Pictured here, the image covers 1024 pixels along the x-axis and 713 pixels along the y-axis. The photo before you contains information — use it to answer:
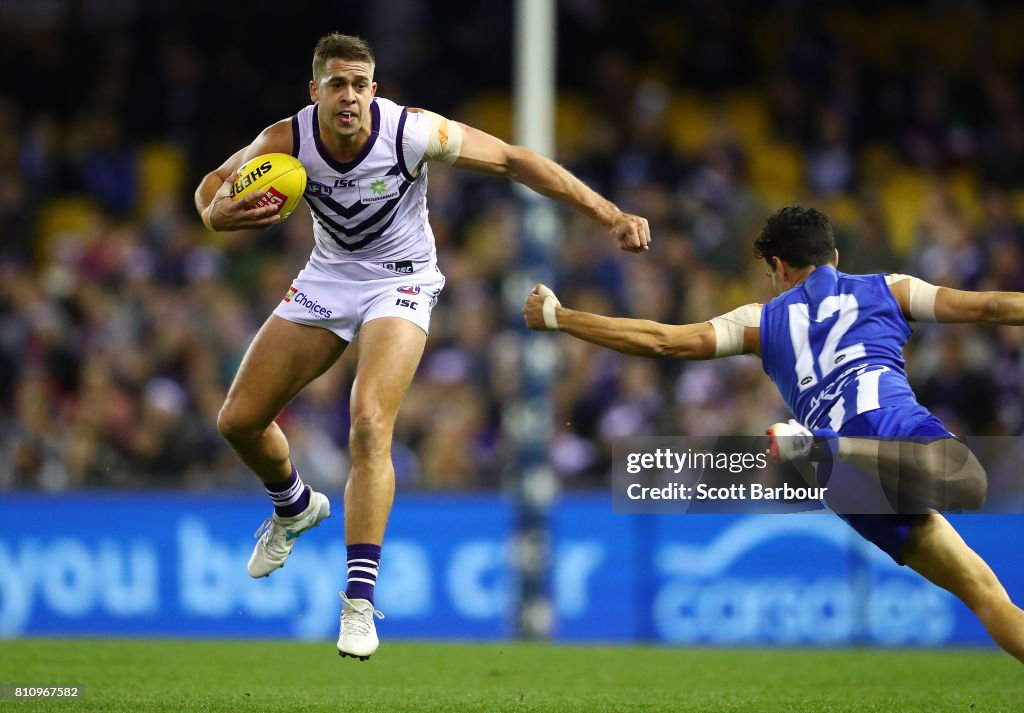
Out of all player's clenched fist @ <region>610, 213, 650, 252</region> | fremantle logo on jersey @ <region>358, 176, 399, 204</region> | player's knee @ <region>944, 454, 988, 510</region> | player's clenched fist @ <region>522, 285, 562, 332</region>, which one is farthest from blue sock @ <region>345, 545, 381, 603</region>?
player's knee @ <region>944, 454, 988, 510</region>

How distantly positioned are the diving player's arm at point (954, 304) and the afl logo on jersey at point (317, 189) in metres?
2.75

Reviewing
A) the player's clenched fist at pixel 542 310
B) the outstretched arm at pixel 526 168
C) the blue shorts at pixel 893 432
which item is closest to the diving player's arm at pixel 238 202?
the outstretched arm at pixel 526 168

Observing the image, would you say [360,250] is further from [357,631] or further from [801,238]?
[801,238]

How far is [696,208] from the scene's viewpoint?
14359mm

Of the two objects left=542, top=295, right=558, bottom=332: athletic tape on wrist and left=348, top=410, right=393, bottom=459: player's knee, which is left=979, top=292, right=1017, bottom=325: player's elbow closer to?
left=542, top=295, right=558, bottom=332: athletic tape on wrist

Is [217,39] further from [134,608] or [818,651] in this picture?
[818,651]

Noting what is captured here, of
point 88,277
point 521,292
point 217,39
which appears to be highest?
point 217,39

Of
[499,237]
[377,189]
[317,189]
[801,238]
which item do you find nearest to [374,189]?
[377,189]

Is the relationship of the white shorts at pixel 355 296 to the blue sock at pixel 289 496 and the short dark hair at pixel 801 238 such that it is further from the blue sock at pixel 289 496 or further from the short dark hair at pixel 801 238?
the short dark hair at pixel 801 238

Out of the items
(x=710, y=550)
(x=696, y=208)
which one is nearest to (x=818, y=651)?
(x=710, y=550)

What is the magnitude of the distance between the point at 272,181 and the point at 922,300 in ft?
9.88

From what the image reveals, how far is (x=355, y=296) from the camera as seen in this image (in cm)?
776

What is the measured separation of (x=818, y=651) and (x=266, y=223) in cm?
592

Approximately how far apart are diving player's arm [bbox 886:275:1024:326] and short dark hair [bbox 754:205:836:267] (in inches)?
13.4
